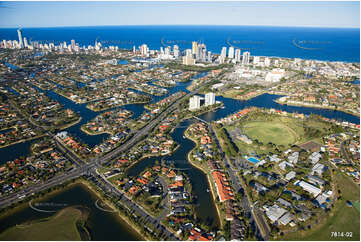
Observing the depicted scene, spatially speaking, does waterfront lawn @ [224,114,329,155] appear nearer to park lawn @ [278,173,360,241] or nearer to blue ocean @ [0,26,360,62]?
park lawn @ [278,173,360,241]

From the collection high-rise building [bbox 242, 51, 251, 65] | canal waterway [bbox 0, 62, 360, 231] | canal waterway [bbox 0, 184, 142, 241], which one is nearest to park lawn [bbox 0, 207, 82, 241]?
canal waterway [bbox 0, 184, 142, 241]

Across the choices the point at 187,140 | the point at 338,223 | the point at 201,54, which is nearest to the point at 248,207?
the point at 338,223

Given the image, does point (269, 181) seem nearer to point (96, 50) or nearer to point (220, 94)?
point (220, 94)

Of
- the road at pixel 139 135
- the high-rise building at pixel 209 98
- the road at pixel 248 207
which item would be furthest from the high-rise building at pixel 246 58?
the road at pixel 248 207

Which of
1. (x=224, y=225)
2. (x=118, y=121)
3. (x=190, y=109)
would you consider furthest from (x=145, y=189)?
(x=190, y=109)

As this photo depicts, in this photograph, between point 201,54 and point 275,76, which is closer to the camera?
point 275,76

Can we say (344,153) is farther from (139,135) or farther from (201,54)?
(201,54)

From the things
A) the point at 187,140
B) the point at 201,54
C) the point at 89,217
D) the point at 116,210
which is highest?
the point at 201,54
